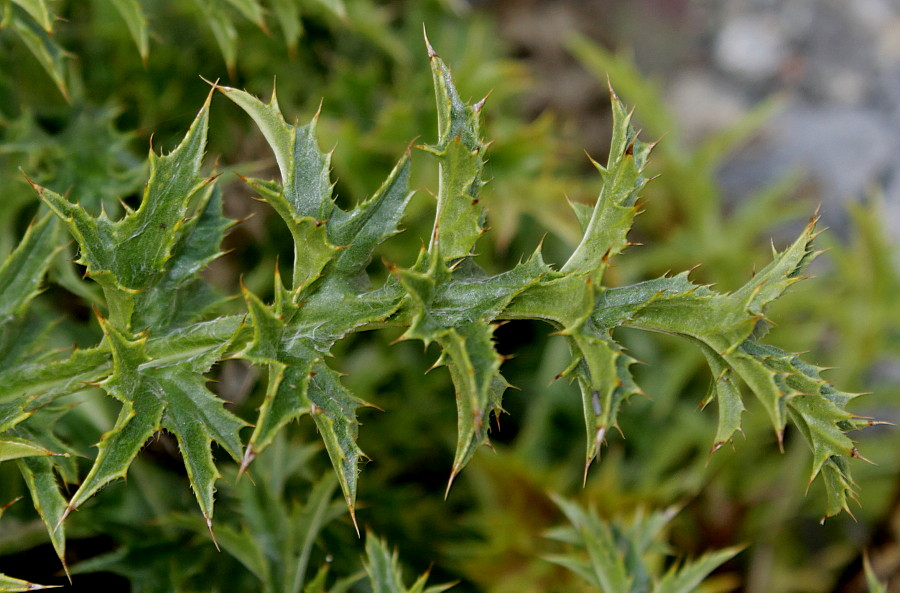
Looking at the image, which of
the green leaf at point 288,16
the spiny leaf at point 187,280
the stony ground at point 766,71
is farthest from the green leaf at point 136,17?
the stony ground at point 766,71

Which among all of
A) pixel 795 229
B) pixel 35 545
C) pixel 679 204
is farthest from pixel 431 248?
pixel 795 229

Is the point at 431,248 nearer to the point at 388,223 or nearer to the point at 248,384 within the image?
the point at 388,223

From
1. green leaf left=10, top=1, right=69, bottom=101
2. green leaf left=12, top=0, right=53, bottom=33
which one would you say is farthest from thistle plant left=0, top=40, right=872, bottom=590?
green leaf left=10, top=1, right=69, bottom=101

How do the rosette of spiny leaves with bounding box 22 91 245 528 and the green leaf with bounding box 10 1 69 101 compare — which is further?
the green leaf with bounding box 10 1 69 101

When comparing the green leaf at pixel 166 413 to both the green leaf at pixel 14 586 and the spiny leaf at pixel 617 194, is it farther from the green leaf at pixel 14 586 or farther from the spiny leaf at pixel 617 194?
the spiny leaf at pixel 617 194

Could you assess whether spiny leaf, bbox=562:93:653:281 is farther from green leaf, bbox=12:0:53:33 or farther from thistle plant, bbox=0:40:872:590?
green leaf, bbox=12:0:53:33

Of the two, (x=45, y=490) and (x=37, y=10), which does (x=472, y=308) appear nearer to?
(x=45, y=490)

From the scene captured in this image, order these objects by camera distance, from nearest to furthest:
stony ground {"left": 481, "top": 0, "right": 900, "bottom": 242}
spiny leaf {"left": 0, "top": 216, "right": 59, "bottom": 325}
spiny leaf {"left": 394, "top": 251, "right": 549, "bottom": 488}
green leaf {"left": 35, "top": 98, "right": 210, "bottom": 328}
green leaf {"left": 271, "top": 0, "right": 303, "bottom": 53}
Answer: spiny leaf {"left": 394, "top": 251, "right": 549, "bottom": 488} < green leaf {"left": 35, "top": 98, "right": 210, "bottom": 328} < spiny leaf {"left": 0, "top": 216, "right": 59, "bottom": 325} < green leaf {"left": 271, "top": 0, "right": 303, "bottom": 53} < stony ground {"left": 481, "top": 0, "right": 900, "bottom": 242}

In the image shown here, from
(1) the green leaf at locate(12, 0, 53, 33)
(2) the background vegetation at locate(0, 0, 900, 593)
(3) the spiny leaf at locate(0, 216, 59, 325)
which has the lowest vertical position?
(2) the background vegetation at locate(0, 0, 900, 593)
